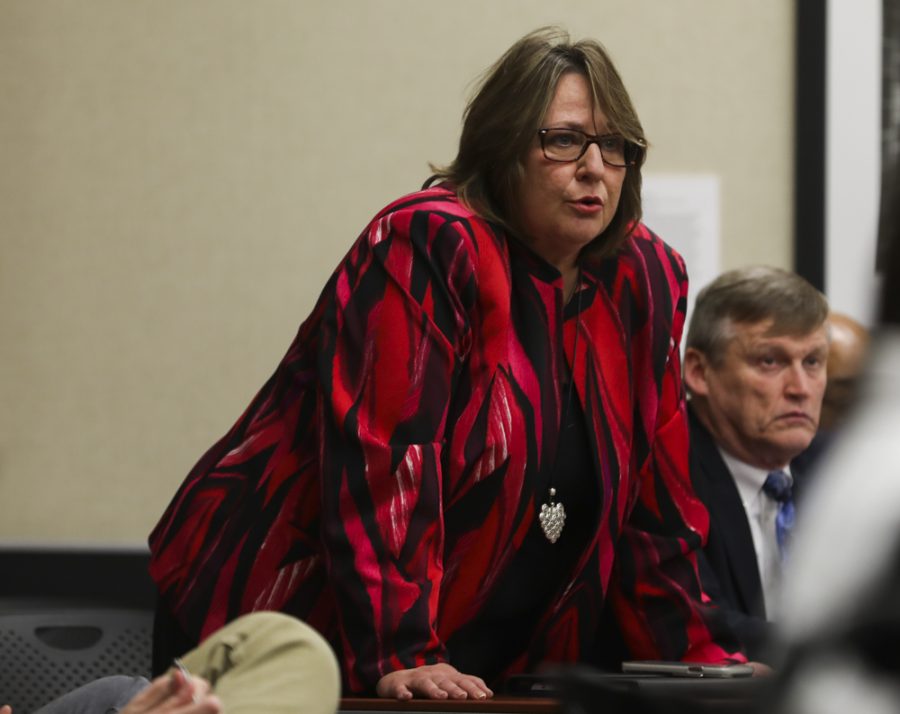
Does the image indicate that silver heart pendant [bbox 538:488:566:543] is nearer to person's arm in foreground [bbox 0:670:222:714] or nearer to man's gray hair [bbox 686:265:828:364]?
person's arm in foreground [bbox 0:670:222:714]

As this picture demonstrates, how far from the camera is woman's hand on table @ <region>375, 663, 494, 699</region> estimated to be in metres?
1.78

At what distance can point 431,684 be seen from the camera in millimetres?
1810

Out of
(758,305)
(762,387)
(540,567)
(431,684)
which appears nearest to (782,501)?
(762,387)

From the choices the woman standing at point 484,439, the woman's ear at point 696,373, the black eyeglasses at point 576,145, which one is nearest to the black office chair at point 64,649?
the woman standing at point 484,439

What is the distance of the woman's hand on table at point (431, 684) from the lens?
1.78 m

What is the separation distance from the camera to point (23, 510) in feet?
11.5

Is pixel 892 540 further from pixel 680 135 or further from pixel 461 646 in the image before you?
pixel 680 135

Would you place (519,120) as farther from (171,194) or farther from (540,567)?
(171,194)

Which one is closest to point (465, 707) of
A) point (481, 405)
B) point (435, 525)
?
point (435, 525)

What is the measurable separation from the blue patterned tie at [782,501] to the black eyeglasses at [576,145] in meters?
0.91

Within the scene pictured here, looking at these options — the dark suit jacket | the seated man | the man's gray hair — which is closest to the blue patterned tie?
the seated man

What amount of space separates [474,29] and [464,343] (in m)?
1.72

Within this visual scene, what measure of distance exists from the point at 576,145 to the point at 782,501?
1.01 meters

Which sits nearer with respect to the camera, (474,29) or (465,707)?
(465,707)
